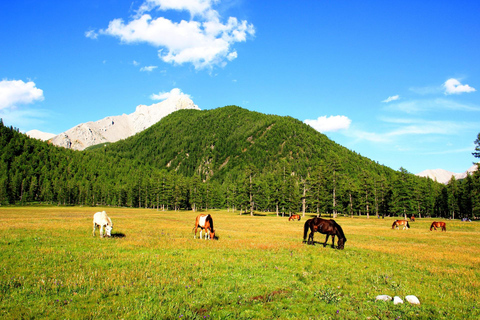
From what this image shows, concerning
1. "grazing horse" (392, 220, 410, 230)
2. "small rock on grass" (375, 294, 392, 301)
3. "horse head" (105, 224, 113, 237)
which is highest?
"horse head" (105, 224, 113, 237)

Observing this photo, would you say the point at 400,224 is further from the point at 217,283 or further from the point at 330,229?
the point at 217,283

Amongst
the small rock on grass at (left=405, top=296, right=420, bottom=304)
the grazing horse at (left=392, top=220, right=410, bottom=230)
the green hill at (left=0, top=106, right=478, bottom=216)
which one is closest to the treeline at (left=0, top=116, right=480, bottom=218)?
the green hill at (left=0, top=106, right=478, bottom=216)

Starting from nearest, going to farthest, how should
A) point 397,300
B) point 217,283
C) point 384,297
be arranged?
1. point 397,300
2. point 384,297
3. point 217,283

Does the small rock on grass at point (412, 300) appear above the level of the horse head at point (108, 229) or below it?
below

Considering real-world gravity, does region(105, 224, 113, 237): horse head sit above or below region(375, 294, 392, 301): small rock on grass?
above

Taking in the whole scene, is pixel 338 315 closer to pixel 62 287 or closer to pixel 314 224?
pixel 62 287

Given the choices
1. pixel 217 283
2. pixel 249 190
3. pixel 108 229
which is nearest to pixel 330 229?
pixel 217 283

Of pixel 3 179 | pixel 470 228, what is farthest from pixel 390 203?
pixel 3 179

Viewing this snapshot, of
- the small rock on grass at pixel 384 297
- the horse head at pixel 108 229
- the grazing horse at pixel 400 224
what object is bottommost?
the grazing horse at pixel 400 224

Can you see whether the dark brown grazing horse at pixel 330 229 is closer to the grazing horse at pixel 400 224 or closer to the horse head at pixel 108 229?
the horse head at pixel 108 229

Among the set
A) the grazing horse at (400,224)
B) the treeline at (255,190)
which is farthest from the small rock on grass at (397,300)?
the treeline at (255,190)

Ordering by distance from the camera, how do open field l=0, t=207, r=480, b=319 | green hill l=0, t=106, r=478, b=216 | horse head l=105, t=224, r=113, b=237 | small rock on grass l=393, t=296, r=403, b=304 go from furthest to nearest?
green hill l=0, t=106, r=478, b=216
horse head l=105, t=224, r=113, b=237
small rock on grass l=393, t=296, r=403, b=304
open field l=0, t=207, r=480, b=319

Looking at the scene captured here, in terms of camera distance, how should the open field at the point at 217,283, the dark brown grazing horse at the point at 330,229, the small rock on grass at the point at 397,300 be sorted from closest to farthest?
the open field at the point at 217,283, the small rock on grass at the point at 397,300, the dark brown grazing horse at the point at 330,229

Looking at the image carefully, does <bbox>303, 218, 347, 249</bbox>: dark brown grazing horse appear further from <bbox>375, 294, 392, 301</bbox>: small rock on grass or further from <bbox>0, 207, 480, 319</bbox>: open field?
<bbox>375, 294, 392, 301</bbox>: small rock on grass
